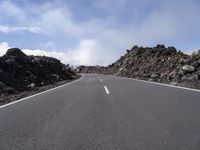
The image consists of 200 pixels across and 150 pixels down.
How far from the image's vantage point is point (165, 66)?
44125 mm

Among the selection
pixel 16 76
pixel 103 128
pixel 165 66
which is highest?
pixel 165 66

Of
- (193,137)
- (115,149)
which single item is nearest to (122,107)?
(193,137)

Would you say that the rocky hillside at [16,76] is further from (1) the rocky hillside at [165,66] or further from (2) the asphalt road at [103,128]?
(1) the rocky hillside at [165,66]

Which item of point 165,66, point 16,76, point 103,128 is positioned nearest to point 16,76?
point 16,76

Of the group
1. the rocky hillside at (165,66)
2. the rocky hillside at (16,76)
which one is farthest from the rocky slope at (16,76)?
the rocky hillside at (165,66)

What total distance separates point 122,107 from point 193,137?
435 centimetres

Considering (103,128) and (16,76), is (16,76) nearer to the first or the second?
(16,76)

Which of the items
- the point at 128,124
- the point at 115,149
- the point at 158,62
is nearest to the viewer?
the point at 115,149

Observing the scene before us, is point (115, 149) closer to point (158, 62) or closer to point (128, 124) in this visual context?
point (128, 124)

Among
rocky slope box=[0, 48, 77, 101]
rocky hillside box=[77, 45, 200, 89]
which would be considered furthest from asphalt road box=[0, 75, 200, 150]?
rocky hillside box=[77, 45, 200, 89]

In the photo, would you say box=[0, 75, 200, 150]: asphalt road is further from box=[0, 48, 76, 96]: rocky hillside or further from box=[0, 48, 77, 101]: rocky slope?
box=[0, 48, 76, 96]: rocky hillside

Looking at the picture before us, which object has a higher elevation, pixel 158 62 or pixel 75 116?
pixel 158 62

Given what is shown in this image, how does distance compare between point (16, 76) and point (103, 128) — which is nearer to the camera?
point (103, 128)

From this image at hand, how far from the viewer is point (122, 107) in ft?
34.1
